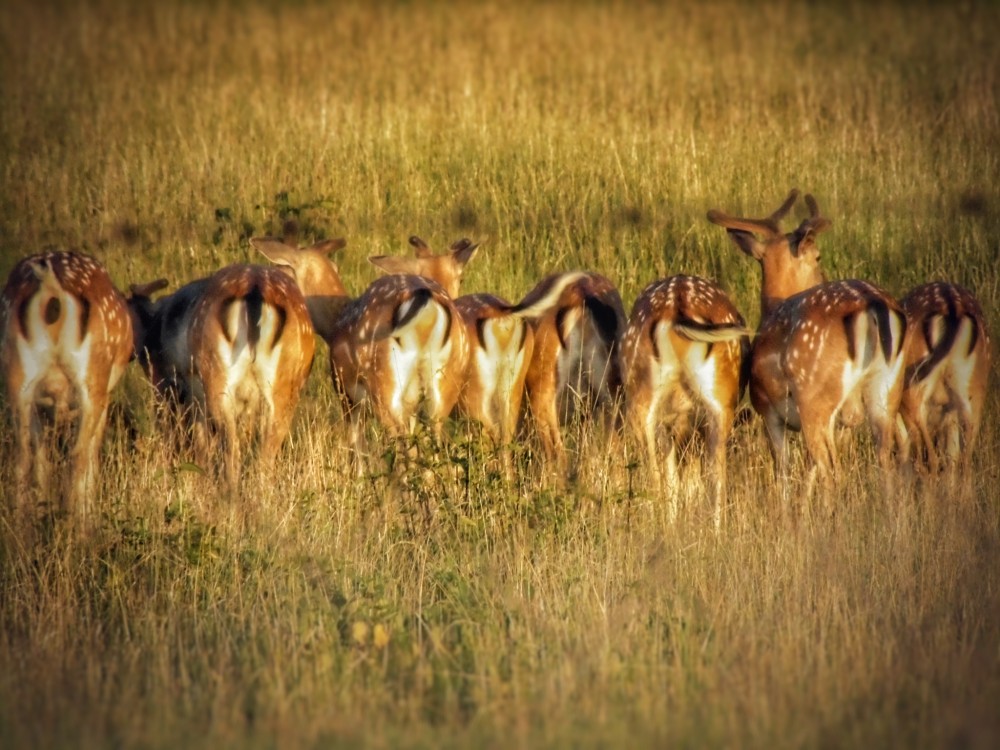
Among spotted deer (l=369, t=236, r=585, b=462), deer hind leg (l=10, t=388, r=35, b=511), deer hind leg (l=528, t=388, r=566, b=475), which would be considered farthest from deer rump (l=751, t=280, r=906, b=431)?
deer hind leg (l=10, t=388, r=35, b=511)

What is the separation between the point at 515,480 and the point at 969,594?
2755 mm

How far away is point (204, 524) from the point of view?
7602mm

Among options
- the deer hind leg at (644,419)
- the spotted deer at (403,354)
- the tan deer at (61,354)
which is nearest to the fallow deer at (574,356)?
the deer hind leg at (644,419)

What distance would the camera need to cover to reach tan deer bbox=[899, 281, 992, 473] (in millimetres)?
9227

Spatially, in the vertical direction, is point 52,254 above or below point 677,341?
above

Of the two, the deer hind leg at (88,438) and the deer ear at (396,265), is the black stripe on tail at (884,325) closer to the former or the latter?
the deer ear at (396,265)

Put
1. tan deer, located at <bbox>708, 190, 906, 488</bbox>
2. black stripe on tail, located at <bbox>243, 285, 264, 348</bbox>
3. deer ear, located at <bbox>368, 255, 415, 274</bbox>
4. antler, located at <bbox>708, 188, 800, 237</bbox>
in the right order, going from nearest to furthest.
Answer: tan deer, located at <bbox>708, 190, 906, 488</bbox>, black stripe on tail, located at <bbox>243, 285, 264, 348</bbox>, antler, located at <bbox>708, 188, 800, 237</bbox>, deer ear, located at <bbox>368, 255, 415, 274</bbox>

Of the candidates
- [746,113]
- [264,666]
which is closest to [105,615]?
[264,666]

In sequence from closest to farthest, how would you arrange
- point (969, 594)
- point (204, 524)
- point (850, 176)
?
point (969, 594) < point (204, 524) < point (850, 176)

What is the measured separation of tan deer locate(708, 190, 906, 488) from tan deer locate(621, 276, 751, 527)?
25 cm

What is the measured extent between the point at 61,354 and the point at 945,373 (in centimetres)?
538

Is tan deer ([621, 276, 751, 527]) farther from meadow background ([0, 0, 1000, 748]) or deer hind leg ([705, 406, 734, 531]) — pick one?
meadow background ([0, 0, 1000, 748])

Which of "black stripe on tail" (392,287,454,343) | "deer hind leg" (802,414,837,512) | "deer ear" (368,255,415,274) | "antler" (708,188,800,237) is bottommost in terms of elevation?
"deer hind leg" (802,414,837,512)

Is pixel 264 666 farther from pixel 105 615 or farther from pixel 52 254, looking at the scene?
pixel 52 254
